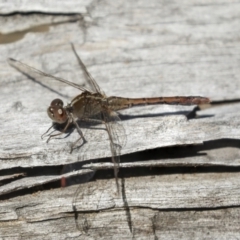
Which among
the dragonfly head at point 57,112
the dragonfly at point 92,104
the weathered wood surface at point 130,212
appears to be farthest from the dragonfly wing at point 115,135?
the dragonfly head at point 57,112

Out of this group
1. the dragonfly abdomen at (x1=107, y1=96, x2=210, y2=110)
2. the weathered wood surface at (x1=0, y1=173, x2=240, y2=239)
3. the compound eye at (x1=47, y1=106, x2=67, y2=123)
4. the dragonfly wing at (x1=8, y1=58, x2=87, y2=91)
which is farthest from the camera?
the dragonfly wing at (x1=8, y1=58, x2=87, y2=91)

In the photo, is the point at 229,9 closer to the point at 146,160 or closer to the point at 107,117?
the point at 107,117

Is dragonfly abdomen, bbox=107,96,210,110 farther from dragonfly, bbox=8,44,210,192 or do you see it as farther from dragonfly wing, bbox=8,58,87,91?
dragonfly wing, bbox=8,58,87,91

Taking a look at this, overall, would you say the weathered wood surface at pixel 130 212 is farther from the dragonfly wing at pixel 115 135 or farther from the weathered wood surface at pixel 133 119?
the dragonfly wing at pixel 115 135

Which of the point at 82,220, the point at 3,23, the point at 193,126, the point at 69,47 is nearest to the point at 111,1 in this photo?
the point at 69,47

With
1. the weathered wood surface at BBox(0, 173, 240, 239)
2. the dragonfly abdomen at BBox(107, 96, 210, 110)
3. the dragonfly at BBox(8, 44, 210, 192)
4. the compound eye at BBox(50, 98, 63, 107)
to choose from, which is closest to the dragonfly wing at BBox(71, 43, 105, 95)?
the dragonfly at BBox(8, 44, 210, 192)

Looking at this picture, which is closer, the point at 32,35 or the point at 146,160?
the point at 146,160

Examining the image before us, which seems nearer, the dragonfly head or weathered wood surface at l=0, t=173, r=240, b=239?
weathered wood surface at l=0, t=173, r=240, b=239
